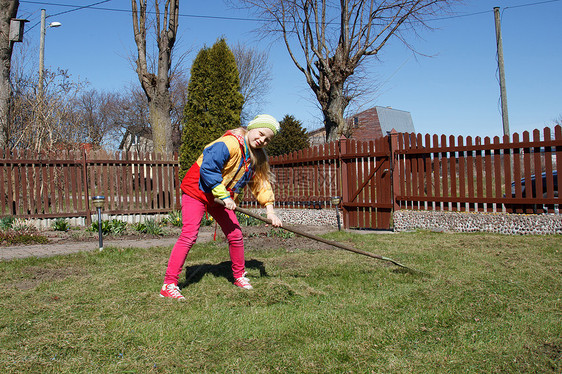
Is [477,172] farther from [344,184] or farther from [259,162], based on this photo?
[259,162]

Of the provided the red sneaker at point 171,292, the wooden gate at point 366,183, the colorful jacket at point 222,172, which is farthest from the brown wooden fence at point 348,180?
the red sneaker at point 171,292

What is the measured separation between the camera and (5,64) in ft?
36.8

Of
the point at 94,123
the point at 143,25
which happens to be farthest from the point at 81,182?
the point at 94,123

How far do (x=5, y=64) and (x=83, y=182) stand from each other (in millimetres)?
3734

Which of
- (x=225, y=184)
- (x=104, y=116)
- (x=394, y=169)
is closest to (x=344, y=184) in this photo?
(x=394, y=169)

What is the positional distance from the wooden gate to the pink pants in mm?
5243

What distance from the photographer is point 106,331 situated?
10.0 ft

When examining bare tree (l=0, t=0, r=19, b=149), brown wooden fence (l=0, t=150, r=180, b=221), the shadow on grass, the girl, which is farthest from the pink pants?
bare tree (l=0, t=0, r=19, b=149)

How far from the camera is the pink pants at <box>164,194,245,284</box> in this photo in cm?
401

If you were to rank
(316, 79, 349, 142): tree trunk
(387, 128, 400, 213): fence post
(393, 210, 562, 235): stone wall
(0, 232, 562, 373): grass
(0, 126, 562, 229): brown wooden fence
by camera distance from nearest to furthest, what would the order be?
(0, 232, 562, 373): grass, (393, 210, 562, 235): stone wall, (0, 126, 562, 229): brown wooden fence, (387, 128, 400, 213): fence post, (316, 79, 349, 142): tree trunk

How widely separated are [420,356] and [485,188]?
627 cm

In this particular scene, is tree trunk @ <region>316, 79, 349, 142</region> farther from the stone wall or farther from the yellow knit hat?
the yellow knit hat

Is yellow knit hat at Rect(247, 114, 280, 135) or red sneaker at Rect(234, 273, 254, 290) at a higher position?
yellow knit hat at Rect(247, 114, 280, 135)

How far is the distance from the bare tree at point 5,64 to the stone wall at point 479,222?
31.3 feet
